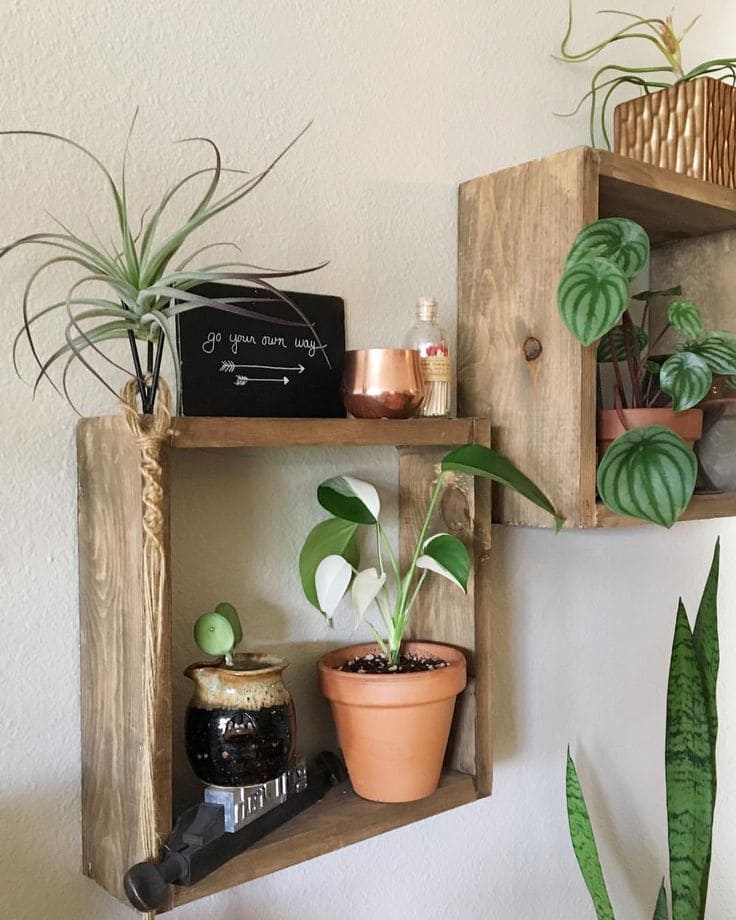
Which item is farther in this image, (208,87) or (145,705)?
(208,87)

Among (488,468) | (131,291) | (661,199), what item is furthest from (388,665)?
(661,199)

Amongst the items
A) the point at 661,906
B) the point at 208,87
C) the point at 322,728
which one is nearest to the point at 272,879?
the point at 322,728

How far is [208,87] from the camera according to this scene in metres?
0.84

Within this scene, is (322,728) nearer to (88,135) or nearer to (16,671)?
(16,671)

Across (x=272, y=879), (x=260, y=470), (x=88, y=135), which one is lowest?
(x=272, y=879)

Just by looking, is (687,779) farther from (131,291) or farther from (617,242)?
(131,291)

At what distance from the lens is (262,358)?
2.63 feet

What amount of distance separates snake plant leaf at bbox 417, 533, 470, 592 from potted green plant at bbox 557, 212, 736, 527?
16 centimetres

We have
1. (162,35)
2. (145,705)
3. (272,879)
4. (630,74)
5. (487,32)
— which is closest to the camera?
(145,705)

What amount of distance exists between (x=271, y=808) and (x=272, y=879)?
18cm

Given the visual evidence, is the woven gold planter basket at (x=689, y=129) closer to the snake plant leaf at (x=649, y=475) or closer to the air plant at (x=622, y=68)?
the air plant at (x=622, y=68)

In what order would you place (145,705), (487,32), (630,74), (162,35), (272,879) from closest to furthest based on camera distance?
(145,705), (162,35), (272,879), (487,32), (630,74)

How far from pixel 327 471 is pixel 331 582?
0.48 feet

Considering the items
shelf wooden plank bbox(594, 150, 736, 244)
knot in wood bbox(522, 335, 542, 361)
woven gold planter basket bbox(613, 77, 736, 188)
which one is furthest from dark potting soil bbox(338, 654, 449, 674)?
woven gold planter basket bbox(613, 77, 736, 188)
